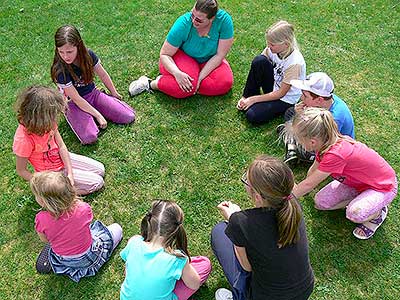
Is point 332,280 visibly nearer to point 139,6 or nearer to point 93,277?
point 93,277

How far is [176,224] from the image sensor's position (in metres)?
2.78

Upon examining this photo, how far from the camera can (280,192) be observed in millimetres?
2578

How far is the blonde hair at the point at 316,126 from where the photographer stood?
323cm

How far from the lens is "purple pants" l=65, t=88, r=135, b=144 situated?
437 centimetres

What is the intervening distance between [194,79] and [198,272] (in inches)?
90.1

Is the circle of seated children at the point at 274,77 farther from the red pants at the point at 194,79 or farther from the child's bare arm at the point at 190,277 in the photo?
the child's bare arm at the point at 190,277

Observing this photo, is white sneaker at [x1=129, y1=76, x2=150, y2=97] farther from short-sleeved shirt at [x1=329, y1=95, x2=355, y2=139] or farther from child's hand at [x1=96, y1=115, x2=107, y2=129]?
short-sleeved shirt at [x1=329, y1=95, x2=355, y2=139]

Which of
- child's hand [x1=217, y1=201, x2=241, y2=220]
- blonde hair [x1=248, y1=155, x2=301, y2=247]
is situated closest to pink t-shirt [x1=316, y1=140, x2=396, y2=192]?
child's hand [x1=217, y1=201, x2=241, y2=220]

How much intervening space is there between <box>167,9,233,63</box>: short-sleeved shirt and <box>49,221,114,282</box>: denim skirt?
2.29 metres

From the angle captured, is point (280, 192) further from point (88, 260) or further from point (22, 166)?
point (22, 166)

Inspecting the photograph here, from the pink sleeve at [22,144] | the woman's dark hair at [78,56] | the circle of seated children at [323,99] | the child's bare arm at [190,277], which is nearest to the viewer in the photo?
the child's bare arm at [190,277]

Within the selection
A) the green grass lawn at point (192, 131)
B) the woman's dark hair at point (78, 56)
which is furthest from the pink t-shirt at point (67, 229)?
Answer: the woman's dark hair at point (78, 56)

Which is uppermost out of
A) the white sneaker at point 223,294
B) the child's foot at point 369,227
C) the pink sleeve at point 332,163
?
the pink sleeve at point 332,163

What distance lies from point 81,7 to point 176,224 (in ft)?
14.7
